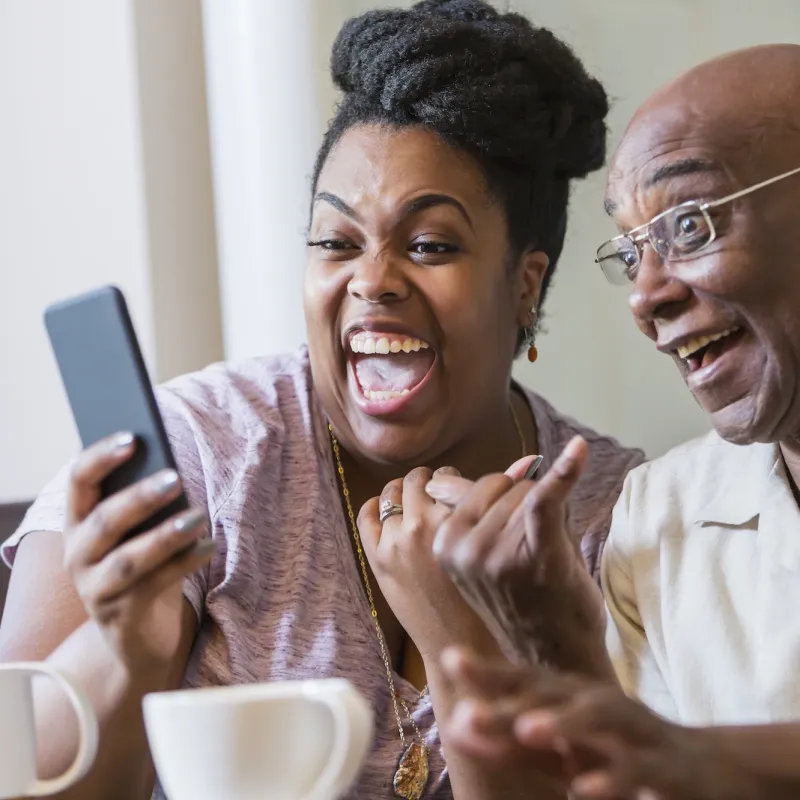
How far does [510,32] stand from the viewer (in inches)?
62.2

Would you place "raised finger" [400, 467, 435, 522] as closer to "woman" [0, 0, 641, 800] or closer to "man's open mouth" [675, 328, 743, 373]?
"woman" [0, 0, 641, 800]

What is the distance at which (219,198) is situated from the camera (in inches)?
88.5

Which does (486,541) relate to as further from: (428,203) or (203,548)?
(428,203)

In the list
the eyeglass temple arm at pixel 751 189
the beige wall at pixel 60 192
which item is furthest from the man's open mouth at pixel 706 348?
the beige wall at pixel 60 192

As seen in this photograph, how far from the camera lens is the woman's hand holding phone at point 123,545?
0.98 m

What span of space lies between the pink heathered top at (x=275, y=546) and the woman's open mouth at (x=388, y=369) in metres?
0.12

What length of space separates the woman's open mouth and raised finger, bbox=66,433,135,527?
1.74 feet

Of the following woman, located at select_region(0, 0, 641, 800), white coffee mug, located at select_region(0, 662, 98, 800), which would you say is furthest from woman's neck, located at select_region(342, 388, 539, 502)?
white coffee mug, located at select_region(0, 662, 98, 800)

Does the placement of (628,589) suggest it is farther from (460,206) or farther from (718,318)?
(460,206)

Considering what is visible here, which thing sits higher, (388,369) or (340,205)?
(340,205)

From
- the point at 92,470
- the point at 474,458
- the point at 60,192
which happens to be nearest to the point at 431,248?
the point at 474,458

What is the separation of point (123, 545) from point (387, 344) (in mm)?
600

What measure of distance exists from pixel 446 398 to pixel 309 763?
84 cm

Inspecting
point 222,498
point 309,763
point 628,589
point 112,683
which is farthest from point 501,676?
point 222,498
